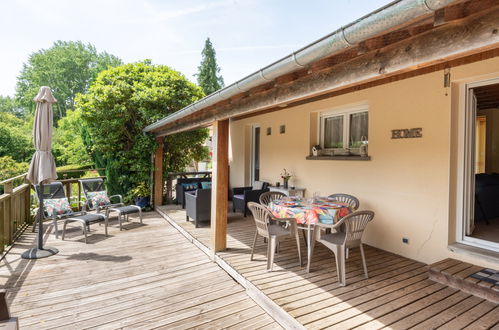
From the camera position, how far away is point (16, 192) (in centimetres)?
526

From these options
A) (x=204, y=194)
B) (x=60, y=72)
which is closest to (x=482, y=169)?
(x=204, y=194)

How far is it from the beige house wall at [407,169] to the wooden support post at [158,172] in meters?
4.82

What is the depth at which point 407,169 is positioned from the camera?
3908 mm

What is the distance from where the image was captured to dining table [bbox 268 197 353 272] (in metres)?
3.37

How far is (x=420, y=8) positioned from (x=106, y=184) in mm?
8564

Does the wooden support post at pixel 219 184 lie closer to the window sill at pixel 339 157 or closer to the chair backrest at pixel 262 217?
the chair backrest at pixel 262 217

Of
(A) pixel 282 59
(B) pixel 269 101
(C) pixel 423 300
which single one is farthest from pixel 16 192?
(C) pixel 423 300

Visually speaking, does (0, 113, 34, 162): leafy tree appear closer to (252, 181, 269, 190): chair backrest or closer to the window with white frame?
(252, 181, 269, 190): chair backrest

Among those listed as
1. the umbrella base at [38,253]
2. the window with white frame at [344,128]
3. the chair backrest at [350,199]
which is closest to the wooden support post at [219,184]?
the chair backrest at [350,199]

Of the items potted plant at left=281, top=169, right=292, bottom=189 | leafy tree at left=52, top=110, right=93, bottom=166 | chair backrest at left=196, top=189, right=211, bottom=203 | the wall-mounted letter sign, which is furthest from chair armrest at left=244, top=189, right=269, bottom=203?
leafy tree at left=52, top=110, right=93, bottom=166

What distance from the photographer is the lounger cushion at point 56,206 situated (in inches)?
209

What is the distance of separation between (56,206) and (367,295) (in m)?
5.81

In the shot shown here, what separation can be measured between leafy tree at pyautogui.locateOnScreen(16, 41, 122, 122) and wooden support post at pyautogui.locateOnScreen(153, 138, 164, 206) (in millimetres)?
22570

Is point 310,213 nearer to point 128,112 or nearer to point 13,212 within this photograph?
point 13,212
